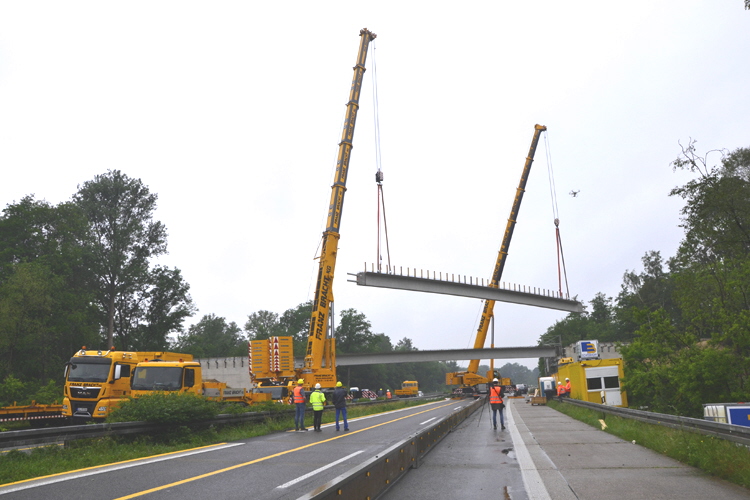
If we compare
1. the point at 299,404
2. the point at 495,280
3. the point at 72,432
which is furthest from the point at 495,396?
the point at 495,280

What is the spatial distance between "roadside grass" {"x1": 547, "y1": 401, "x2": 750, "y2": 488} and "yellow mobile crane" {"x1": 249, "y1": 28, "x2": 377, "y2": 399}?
18.6 m

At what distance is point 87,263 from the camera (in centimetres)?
6206

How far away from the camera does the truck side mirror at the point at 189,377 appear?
2014 centimetres

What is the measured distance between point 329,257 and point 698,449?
25.1m

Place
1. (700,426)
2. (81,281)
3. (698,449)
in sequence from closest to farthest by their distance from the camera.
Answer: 1. (698,449)
2. (700,426)
3. (81,281)

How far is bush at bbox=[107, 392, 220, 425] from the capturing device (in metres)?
15.2

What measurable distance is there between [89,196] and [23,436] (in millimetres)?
59332

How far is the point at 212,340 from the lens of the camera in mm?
139500

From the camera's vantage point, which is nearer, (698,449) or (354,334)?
(698,449)

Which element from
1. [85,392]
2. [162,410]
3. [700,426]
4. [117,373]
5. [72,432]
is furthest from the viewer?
[117,373]

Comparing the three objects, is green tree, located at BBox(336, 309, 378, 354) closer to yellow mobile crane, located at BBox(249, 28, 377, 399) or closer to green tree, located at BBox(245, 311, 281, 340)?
green tree, located at BBox(245, 311, 281, 340)

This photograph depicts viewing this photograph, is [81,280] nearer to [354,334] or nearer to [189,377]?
[189,377]

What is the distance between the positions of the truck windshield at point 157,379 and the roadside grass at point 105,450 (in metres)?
2.85

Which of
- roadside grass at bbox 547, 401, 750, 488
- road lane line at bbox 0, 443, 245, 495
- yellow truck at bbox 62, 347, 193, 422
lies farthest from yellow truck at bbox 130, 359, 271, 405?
roadside grass at bbox 547, 401, 750, 488
